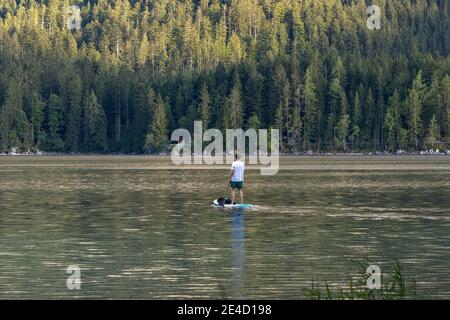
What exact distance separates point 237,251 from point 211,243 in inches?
113

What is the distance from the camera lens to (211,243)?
39.7 m

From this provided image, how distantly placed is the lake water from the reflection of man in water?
5 centimetres

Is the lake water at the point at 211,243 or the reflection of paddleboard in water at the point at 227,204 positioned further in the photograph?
the reflection of paddleboard in water at the point at 227,204

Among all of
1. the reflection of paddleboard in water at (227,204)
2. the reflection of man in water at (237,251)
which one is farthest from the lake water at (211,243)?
the reflection of paddleboard in water at (227,204)

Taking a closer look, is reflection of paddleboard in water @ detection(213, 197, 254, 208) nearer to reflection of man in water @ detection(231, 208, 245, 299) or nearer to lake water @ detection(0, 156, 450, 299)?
lake water @ detection(0, 156, 450, 299)

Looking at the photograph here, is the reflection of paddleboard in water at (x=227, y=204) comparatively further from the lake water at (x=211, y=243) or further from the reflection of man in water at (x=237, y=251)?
the reflection of man in water at (x=237, y=251)

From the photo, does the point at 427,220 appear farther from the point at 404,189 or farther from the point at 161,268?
the point at 404,189

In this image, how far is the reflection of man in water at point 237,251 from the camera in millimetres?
28984

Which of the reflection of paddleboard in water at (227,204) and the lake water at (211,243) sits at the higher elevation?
the reflection of paddleboard in water at (227,204)

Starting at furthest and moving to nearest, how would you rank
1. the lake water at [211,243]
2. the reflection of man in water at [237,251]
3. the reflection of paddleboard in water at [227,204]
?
the reflection of paddleboard in water at [227,204], the lake water at [211,243], the reflection of man in water at [237,251]

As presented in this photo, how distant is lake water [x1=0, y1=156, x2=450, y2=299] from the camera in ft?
96.9

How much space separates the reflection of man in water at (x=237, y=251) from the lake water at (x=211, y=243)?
0.05m

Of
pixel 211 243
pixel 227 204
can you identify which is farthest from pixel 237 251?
pixel 227 204

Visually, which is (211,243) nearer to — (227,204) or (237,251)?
(237,251)
